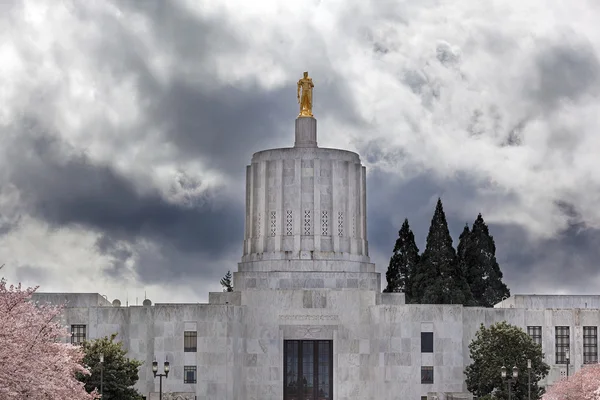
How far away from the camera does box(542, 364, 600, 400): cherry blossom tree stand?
65.3 meters

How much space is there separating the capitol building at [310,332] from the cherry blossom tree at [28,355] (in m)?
27.5

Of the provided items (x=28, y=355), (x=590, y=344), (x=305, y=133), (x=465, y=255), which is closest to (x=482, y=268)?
(x=465, y=255)

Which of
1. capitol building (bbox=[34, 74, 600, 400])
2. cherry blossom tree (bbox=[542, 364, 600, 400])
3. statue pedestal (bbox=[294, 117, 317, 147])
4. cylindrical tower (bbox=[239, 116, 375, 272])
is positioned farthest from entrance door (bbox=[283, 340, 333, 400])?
cherry blossom tree (bbox=[542, 364, 600, 400])

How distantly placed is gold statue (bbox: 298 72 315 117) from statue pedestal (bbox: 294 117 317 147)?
2.04 ft

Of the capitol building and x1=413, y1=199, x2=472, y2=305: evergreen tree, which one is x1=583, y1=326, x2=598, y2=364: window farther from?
x1=413, y1=199, x2=472, y2=305: evergreen tree

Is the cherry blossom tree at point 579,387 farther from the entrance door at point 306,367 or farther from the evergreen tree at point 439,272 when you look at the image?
the evergreen tree at point 439,272

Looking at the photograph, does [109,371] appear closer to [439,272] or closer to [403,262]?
[439,272]

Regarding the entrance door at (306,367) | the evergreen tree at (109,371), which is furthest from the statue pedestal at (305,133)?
the evergreen tree at (109,371)

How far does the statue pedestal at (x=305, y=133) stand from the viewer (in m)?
87.3

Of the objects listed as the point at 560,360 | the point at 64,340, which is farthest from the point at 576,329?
the point at 64,340

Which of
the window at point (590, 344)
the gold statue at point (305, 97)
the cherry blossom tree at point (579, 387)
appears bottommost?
the cherry blossom tree at point (579, 387)

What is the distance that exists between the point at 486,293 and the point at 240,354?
3542cm

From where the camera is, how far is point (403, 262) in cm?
11131

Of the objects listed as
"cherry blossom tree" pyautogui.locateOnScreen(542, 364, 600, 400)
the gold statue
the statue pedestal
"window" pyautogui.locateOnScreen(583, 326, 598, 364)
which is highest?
the gold statue
